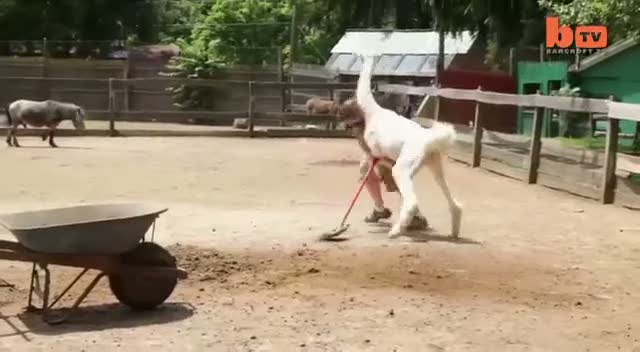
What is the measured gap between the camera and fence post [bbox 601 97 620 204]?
11.5 metres

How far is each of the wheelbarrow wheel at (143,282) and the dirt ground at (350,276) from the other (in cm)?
12

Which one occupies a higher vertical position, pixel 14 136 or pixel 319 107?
pixel 319 107

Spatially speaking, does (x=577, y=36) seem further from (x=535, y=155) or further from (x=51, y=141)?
(x=51, y=141)

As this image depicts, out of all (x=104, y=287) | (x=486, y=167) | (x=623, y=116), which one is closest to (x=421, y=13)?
(x=486, y=167)

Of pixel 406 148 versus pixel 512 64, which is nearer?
pixel 406 148

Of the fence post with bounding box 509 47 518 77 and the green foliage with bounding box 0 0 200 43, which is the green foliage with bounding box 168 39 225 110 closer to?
the green foliage with bounding box 0 0 200 43

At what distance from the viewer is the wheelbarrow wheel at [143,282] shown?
5980 millimetres

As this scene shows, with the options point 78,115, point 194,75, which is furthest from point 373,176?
point 194,75

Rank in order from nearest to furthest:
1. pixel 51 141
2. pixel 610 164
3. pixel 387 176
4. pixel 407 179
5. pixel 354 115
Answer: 1. pixel 407 179
2. pixel 354 115
3. pixel 387 176
4. pixel 610 164
5. pixel 51 141

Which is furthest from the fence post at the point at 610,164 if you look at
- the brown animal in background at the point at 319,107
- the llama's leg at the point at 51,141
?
the brown animal in background at the point at 319,107

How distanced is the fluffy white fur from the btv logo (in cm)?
1367

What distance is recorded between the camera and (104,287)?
680cm

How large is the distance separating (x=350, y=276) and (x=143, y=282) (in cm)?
176

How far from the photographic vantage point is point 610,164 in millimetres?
Answer: 11492
